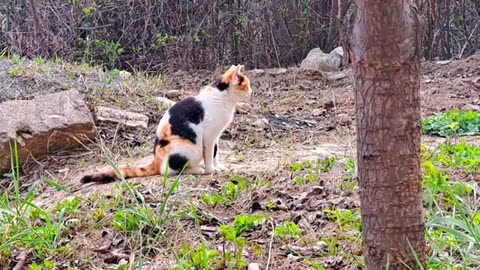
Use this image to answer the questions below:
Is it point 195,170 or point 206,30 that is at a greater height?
point 206,30

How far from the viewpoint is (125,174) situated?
456cm

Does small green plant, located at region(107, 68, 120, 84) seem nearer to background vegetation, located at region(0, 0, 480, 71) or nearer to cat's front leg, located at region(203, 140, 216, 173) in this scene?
background vegetation, located at region(0, 0, 480, 71)

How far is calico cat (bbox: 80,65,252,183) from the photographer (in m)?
4.60

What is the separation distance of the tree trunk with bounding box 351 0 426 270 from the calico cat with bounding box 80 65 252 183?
8.23ft

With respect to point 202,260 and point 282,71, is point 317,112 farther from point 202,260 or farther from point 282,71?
point 202,260

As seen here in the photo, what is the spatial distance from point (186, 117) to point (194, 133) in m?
0.14

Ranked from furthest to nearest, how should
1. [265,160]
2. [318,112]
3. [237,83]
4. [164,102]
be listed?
1. [318,112]
2. [164,102]
3. [265,160]
4. [237,83]

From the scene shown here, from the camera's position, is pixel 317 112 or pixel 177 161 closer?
pixel 177 161

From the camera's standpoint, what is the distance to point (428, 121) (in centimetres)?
586

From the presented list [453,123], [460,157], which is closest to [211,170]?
[460,157]

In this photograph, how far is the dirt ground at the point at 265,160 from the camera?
9.89 feet

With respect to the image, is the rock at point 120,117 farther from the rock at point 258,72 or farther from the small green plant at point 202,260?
the rock at point 258,72

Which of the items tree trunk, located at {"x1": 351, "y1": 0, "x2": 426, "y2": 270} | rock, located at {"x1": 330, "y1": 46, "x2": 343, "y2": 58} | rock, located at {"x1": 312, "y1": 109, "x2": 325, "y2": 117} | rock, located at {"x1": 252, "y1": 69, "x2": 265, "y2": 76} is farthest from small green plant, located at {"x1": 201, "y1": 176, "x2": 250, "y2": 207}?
rock, located at {"x1": 330, "y1": 46, "x2": 343, "y2": 58}

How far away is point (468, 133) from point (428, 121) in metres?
0.48
